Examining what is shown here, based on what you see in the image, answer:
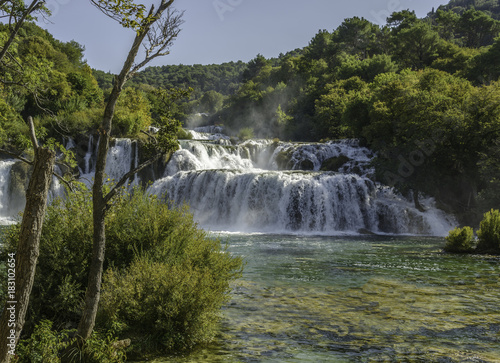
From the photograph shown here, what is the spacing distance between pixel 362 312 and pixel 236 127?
2693 inches

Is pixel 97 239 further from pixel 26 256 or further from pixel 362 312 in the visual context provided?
pixel 362 312

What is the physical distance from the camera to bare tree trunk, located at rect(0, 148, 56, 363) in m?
3.29

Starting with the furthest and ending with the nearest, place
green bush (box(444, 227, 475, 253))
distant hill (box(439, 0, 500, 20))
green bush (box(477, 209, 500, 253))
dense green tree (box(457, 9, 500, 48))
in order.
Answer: distant hill (box(439, 0, 500, 20)), dense green tree (box(457, 9, 500, 48)), green bush (box(444, 227, 475, 253)), green bush (box(477, 209, 500, 253))

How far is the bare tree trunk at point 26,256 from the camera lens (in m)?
3.29

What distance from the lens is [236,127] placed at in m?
74.4

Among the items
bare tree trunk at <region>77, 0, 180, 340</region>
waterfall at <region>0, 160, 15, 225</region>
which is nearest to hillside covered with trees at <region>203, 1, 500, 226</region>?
bare tree trunk at <region>77, 0, 180, 340</region>

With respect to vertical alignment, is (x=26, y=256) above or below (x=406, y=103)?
below

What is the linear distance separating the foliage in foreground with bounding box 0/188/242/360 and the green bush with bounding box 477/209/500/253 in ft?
41.6

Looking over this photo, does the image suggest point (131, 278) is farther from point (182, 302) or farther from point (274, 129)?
point (274, 129)

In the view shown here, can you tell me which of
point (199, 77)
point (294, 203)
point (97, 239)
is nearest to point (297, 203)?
point (294, 203)

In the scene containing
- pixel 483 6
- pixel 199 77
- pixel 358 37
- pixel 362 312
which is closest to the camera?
pixel 362 312

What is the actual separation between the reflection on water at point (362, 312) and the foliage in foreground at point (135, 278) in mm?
469

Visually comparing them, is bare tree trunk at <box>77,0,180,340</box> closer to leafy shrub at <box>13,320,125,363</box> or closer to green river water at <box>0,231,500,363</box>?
leafy shrub at <box>13,320,125,363</box>

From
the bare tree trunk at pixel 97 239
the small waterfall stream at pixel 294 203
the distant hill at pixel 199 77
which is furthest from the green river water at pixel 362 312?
the distant hill at pixel 199 77
